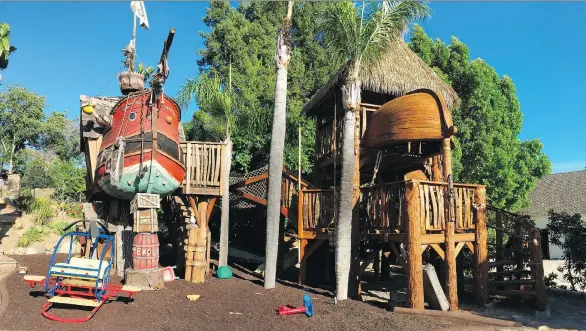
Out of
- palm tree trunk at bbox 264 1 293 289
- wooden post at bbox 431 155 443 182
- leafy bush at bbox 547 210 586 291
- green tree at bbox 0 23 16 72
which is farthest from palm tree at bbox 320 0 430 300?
green tree at bbox 0 23 16 72

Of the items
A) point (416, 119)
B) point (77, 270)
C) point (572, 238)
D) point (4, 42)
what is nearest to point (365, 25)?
point (416, 119)

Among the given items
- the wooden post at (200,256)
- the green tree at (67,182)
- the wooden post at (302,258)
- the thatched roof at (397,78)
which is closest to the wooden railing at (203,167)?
the wooden post at (200,256)

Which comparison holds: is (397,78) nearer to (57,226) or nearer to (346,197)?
(346,197)

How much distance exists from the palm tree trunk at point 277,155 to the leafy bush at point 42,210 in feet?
49.4

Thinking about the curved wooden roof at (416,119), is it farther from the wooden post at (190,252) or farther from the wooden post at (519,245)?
the wooden post at (190,252)

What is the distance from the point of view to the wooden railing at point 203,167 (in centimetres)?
1241

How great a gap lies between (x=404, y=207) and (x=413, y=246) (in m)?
0.87

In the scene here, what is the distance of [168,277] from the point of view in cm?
1166

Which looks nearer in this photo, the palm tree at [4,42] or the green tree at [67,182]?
the palm tree at [4,42]

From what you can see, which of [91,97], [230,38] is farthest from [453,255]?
[230,38]

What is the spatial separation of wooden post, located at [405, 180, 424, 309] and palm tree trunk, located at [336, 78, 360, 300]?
145 cm

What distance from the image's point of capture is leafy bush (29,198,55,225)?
21.0 meters

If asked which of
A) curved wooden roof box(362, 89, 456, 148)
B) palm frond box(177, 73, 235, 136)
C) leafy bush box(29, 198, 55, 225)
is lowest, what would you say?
leafy bush box(29, 198, 55, 225)

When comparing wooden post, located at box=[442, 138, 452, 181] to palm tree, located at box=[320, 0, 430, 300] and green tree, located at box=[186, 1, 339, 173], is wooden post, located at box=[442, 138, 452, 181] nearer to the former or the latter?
palm tree, located at box=[320, 0, 430, 300]
